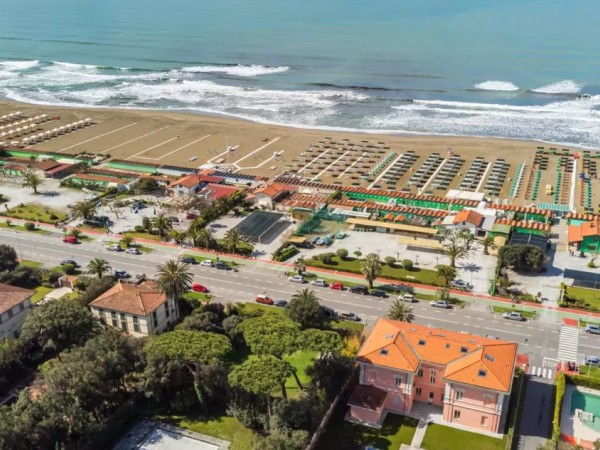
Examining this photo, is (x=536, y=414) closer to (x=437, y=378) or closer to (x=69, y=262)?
(x=437, y=378)

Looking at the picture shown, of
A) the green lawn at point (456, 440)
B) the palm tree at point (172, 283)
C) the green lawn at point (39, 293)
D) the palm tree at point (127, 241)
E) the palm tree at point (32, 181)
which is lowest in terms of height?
the green lawn at point (456, 440)

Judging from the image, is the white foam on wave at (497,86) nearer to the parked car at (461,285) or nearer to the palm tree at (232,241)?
the parked car at (461,285)

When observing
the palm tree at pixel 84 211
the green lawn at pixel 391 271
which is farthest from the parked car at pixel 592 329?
the palm tree at pixel 84 211

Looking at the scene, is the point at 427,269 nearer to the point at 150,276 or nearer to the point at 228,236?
the point at 228,236

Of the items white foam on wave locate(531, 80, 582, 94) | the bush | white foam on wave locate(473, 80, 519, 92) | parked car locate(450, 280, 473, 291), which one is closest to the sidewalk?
→ parked car locate(450, 280, 473, 291)

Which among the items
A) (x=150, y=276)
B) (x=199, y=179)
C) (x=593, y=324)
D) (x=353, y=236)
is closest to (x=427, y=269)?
(x=353, y=236)

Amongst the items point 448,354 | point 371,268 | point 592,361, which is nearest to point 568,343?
point 592,361
